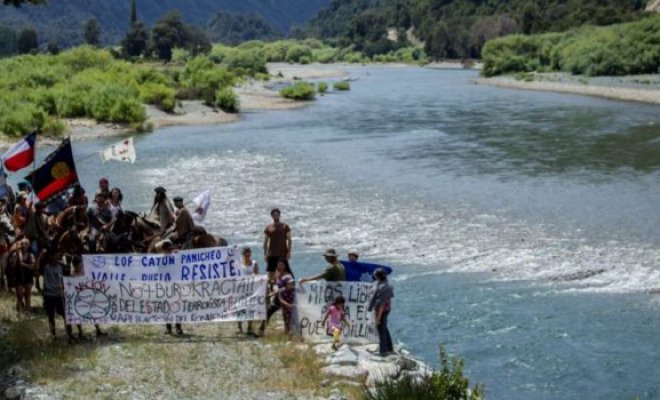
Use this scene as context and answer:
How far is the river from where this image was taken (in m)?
19.4

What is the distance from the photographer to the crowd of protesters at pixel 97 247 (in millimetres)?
17031

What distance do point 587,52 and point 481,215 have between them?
99.9 meters

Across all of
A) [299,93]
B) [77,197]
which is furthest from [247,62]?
[77,197]

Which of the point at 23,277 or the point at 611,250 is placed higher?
the point at 23,277

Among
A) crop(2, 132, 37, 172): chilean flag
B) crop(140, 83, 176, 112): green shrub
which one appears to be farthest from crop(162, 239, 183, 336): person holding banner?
crop(140, 83, 176, 112): green shrub

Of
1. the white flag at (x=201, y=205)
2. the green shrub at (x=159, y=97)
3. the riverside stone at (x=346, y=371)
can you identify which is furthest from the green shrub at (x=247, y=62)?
the riverside stone at (x=346, y=371)

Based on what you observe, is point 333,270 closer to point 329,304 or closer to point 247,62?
point 329,304

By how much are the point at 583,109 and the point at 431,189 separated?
4349 cm

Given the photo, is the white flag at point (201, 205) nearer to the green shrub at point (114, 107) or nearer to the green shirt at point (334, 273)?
the green shirt at point (334, 273)

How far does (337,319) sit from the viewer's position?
1730 cm

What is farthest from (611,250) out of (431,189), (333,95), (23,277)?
(333,95)

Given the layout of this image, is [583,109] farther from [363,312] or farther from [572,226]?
[363,312]

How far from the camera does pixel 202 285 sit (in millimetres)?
17594

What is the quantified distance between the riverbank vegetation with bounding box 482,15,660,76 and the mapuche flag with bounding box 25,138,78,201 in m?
108
